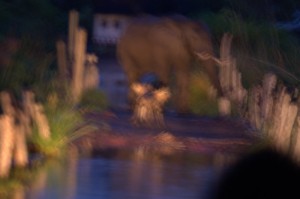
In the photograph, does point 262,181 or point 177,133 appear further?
point 177,133

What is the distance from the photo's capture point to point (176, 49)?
19.3 m

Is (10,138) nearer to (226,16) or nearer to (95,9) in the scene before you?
(226,16)

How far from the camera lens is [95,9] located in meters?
36.4

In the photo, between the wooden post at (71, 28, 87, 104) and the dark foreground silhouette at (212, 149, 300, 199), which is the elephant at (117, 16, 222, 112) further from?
the dark foreground silhouette at (212, 149, 300, 199)

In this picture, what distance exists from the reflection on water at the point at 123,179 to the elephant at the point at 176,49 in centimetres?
578

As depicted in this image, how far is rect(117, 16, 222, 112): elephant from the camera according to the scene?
19266 mm

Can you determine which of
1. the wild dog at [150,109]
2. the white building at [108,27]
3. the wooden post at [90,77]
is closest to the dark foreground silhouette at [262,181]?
the wild dog at [150,109]

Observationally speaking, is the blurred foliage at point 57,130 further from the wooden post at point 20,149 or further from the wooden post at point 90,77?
the wooden post at point 90,77

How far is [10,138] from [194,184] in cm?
203

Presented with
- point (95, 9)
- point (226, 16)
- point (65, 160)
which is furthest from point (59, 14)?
point (65, 160)

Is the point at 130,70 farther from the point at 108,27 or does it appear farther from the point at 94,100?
the point at 108,27

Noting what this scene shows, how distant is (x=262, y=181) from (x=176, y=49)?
8.51 meters

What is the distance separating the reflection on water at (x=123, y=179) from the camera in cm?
1095

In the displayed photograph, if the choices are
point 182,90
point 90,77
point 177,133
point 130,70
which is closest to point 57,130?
→ point 177,133
